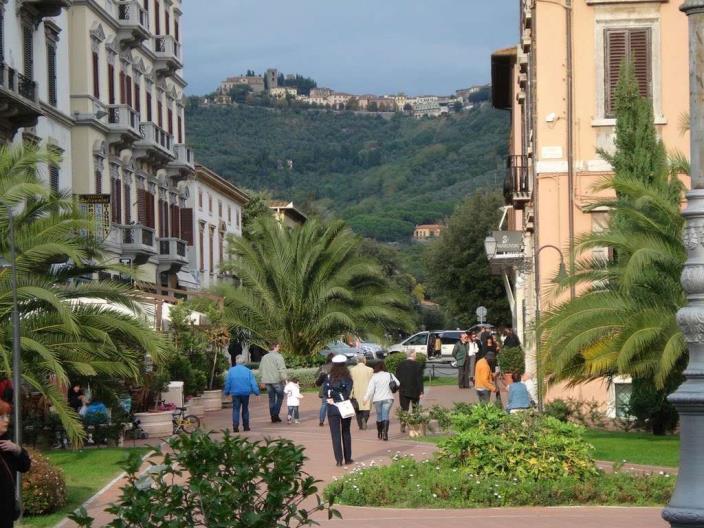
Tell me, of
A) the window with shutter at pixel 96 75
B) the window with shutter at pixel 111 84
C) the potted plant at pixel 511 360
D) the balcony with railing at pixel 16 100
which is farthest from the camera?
the window with shutter at pixel 111 84

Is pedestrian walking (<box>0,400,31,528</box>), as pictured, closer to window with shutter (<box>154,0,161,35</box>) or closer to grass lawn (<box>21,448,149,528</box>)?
grass lawn (<box>21,448,149,528</box>)

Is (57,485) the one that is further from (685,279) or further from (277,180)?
(277,180)

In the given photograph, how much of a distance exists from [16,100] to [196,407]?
25.2 ft

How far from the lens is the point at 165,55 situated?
50188 millimetres

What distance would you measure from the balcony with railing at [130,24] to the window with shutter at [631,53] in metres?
20.2

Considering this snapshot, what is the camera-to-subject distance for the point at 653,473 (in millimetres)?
16766

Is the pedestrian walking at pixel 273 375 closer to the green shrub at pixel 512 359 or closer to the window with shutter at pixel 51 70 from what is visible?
the green shrub at pixel 512 359

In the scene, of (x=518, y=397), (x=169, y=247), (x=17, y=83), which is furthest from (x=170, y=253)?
(x=518, y=397)

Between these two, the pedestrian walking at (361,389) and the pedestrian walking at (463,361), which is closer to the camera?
the pedestrian walking at (361,389)

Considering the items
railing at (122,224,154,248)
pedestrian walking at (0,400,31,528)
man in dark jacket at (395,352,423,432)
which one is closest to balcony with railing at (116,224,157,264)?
railing at (122,224,154,248)

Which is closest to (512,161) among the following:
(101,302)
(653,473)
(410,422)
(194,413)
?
(194,413)

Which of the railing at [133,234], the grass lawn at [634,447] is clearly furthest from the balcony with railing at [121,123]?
the grass lawn at [634,447]

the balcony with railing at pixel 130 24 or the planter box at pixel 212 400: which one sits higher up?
the balcony with railing at pixel 130 24

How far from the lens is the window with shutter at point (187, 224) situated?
182ft
